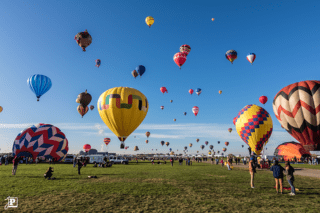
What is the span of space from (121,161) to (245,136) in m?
25.9

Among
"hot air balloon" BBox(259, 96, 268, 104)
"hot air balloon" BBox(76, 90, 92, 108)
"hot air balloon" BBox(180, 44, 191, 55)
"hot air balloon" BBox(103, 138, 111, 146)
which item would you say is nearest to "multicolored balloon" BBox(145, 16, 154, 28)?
"hot air balloon" BBox(180, 44, 191, 55)

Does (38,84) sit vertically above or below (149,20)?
below

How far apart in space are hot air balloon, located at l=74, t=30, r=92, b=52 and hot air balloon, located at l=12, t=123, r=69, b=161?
22.2 m

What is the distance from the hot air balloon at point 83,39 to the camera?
94.8 feet

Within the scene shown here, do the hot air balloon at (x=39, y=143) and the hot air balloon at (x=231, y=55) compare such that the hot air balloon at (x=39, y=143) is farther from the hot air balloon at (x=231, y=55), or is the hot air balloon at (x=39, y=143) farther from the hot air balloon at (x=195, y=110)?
the hot air balloon at (x=231, y=55)

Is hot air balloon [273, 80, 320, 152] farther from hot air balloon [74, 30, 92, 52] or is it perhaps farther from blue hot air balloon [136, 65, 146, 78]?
hot air balloon [74, 30, 92, 52]

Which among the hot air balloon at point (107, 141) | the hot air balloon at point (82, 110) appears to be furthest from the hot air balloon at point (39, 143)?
the hot air balloon at point (107, 141)

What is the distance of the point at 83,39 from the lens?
1141 inches

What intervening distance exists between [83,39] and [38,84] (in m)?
10.3

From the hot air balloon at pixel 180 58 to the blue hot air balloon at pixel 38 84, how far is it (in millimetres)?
22303

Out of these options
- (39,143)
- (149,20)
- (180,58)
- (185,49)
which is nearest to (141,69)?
(180,58)

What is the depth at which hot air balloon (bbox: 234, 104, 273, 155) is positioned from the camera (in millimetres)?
29266

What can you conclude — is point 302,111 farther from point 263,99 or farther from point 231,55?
point 263,99

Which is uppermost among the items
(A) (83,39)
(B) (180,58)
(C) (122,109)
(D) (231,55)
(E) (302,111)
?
(D) (231,55)
